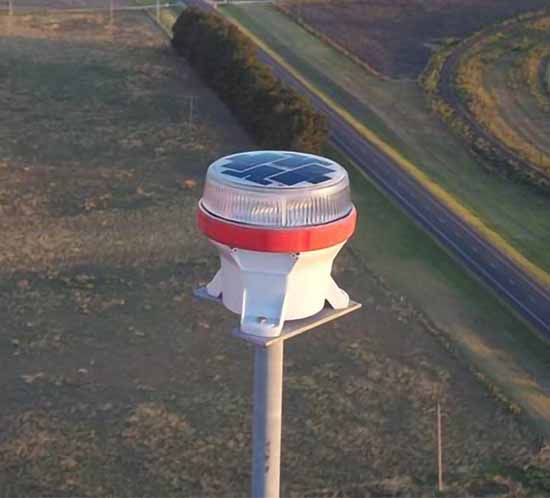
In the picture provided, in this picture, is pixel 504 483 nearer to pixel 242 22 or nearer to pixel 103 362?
pixel 103 362

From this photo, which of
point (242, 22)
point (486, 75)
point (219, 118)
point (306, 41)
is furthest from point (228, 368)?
point (242, 22)

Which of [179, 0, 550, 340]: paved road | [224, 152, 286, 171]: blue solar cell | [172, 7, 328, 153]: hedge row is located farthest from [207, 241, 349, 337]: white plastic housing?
[172, 7, 328, 153]: hedge row

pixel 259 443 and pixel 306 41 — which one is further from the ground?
pixel 259 443

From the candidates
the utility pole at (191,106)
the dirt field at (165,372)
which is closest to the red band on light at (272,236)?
the dirt field at (165,372)

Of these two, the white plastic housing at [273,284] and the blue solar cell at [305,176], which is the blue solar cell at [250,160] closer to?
the blue solar cell at [305,176]

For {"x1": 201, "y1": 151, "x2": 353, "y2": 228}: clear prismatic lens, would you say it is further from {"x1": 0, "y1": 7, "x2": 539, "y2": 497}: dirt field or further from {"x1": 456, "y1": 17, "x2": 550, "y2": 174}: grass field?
{"x1": 456, "y1": 17, "x2": 550, "y2": 174}: grass field
